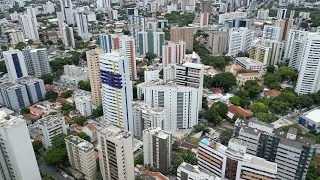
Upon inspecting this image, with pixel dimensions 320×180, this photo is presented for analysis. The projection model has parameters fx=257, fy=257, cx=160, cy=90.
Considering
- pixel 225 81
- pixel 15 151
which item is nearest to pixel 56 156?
pixel 15 151

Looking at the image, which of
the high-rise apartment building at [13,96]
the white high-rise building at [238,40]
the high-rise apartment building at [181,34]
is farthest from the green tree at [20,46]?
the white high-rise building at [238,40]

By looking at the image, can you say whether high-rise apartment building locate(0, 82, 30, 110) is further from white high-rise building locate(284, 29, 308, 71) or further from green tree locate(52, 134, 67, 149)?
white high-rise building locate(284, 29, 308, 71)

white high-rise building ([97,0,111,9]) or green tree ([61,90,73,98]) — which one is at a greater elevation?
white high-rise building ([97,0,111,9])

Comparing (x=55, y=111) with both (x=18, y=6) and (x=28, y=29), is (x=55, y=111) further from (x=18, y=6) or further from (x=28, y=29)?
(x=18, y=6)

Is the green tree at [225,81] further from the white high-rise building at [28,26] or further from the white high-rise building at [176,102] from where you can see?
the white high-rise building at [28,26]

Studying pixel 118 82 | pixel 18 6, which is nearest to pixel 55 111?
pixel 118 82

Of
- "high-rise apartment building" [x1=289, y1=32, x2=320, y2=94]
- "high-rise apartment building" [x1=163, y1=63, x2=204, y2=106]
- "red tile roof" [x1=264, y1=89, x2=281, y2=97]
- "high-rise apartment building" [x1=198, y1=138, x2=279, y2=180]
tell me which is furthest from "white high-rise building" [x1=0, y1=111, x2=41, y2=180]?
"high-rise apartment building" [x1=289, y1=32, x2=320, y2=94]

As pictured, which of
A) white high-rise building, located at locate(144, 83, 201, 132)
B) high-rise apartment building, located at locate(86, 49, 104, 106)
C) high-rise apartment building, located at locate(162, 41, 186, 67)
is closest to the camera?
white high-rise building, located at locate(144, 83, 201, 132)
